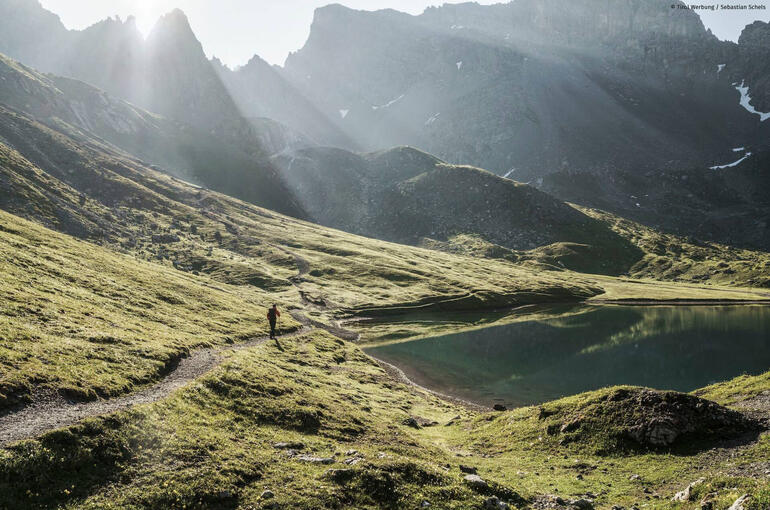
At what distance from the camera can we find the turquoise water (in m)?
61.5

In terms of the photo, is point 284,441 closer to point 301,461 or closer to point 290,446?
point 290,446

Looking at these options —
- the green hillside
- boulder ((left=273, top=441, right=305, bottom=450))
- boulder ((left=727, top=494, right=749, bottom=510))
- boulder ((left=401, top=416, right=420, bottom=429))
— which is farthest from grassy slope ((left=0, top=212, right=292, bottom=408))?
boulder ((left=727, top=494, right=749, bottom=510))

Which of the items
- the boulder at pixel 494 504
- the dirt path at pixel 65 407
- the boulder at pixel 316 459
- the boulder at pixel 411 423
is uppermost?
the dirt path at pixel 65 407

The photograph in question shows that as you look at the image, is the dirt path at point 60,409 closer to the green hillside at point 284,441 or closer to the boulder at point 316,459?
the green hillside at point 284,441

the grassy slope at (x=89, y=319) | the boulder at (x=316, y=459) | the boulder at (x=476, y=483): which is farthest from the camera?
the grassy slope at (x=89, y=319)

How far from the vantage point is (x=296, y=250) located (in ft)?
534

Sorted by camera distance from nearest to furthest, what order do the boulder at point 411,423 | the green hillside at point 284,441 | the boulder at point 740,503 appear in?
the boulder at point 740,503
the green hillside at point 284,441
the boulder at point 411,423

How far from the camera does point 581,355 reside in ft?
264

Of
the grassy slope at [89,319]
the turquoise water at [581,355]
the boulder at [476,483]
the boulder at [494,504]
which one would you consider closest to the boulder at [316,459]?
the boulder at [476,483]

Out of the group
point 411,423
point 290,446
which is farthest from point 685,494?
point 411,423

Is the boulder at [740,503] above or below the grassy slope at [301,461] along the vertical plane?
above

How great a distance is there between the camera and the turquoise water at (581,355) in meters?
61.5

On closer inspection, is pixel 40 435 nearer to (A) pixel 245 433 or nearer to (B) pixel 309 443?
(A) pixel 245 433

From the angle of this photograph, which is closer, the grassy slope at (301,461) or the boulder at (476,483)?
the grassy slope at (301,461)
